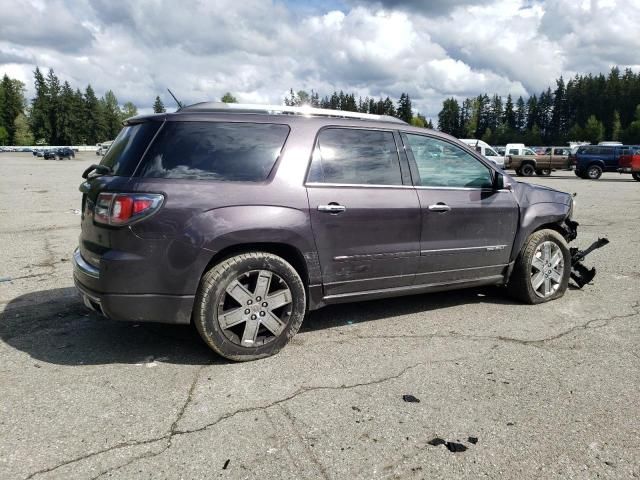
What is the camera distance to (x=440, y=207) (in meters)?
4.30

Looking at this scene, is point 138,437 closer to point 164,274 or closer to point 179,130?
point 164,274

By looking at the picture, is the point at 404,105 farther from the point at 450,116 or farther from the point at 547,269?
the point at 547,269

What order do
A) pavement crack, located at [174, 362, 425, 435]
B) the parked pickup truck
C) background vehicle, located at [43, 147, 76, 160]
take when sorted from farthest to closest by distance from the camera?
1. background vehicle, located at [43, 147, 76, 160]
2. the parked pickup truck
3. pavement crack, located at [174, 362, 425, 435]

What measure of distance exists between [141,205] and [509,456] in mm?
2599

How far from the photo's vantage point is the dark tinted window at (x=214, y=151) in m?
3.44

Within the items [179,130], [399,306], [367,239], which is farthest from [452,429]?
[179,130]

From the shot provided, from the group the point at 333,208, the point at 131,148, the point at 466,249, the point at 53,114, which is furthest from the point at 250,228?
the point at 53,114

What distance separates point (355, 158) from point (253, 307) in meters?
1.44

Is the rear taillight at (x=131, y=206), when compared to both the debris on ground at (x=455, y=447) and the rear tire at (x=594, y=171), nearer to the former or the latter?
the debris on ground at (x=455, y=447)

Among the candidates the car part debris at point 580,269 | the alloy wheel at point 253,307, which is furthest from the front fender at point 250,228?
the car part debris at point 580,269

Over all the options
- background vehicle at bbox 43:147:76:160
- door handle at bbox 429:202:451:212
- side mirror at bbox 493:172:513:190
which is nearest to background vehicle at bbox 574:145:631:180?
side mirror at bbox 493:172:513:190

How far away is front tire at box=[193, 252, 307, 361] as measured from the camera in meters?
3.44

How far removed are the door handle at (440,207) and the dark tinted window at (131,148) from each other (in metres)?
2.27

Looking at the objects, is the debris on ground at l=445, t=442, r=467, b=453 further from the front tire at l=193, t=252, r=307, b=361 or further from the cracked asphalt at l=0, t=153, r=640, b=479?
the front tire at l=193, t=252, r=307, b=361
